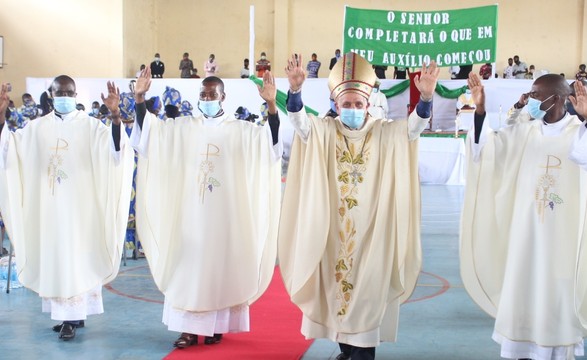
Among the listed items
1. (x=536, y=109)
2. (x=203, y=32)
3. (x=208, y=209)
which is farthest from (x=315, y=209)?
(x=203, y=32)

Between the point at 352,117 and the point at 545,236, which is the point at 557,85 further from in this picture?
the point at 352,117

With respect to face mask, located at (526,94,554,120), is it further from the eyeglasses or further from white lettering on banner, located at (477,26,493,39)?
white lettering on banner, located at (477,26,493,39)

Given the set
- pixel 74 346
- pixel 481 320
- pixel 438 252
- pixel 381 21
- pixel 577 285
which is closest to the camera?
pixel 577 285

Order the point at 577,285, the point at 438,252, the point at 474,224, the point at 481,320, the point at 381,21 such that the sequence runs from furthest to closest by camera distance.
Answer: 1. the point at 381,21
2. the point at 438,252
3. the point at 481,320
4. the point at 474,224
5. the point at 577,285

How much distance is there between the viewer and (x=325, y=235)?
497 cm

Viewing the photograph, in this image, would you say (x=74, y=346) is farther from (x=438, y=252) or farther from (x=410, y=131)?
(x=438, y=252)

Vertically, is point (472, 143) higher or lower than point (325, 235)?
higher

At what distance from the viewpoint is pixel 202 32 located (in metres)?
27.3

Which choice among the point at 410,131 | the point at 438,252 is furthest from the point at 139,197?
the point at 438,252

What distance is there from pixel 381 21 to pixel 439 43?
116cm

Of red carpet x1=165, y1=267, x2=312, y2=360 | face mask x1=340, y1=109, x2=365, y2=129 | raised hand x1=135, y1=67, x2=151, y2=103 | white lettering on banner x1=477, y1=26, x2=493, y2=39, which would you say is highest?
white lettering on banner x1=477, y1=26, x2=493, y2=39

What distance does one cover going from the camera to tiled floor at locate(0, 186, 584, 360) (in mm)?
5500

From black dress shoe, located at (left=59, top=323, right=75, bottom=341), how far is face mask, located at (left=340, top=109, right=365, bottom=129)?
2.70 m

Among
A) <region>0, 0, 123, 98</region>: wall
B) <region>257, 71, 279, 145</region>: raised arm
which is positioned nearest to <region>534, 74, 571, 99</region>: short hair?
<region>257, 71, 279, 145</region>: raised arm
